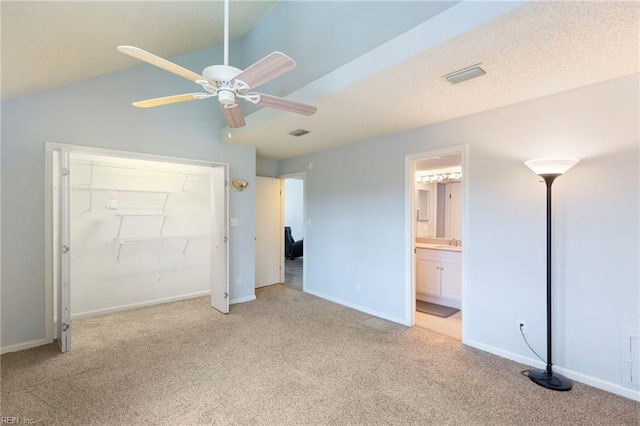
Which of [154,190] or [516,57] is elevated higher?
[516,57]

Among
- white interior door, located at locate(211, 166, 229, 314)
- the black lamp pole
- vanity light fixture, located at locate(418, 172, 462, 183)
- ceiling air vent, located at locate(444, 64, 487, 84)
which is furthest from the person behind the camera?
vanity light fixture, located at locate(418, 172, 462, 183)

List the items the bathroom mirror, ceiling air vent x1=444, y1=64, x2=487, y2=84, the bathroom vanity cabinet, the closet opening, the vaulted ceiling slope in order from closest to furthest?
the vaulted ceiling slope
ceiling air vent x1=444, y1=64, x2=487, y2=84
the closet opening
the bathroom vanity cabinet
the bathroom mirror

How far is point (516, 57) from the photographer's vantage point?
2.01 metres

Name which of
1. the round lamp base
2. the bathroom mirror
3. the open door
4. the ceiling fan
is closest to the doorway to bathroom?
the bathroom mirror

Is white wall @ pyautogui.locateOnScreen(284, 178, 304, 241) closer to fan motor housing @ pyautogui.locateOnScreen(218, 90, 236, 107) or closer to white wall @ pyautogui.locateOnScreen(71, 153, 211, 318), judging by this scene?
white wall @ pyautogui.locateOnScreen(71, 153, 211, 318)

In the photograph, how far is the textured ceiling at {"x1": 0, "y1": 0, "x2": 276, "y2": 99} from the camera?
1.96 m

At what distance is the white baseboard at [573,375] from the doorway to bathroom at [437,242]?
35 cm

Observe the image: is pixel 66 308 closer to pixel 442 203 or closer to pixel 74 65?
pixel 74 65

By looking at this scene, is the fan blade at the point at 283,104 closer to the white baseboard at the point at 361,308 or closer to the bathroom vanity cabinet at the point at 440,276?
the white baseboard at the point at 361,308

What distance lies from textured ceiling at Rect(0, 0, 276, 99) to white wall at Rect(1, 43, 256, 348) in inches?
7.8

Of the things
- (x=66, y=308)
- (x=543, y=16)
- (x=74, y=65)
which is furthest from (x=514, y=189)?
(x=66, y=308)

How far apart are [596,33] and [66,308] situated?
15.8 feet

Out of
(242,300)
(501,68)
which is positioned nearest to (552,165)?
(501,68)

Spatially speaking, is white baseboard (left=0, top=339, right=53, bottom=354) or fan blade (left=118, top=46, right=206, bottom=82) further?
white baseboard (left=0, top=339, right=53, bottom=354)
